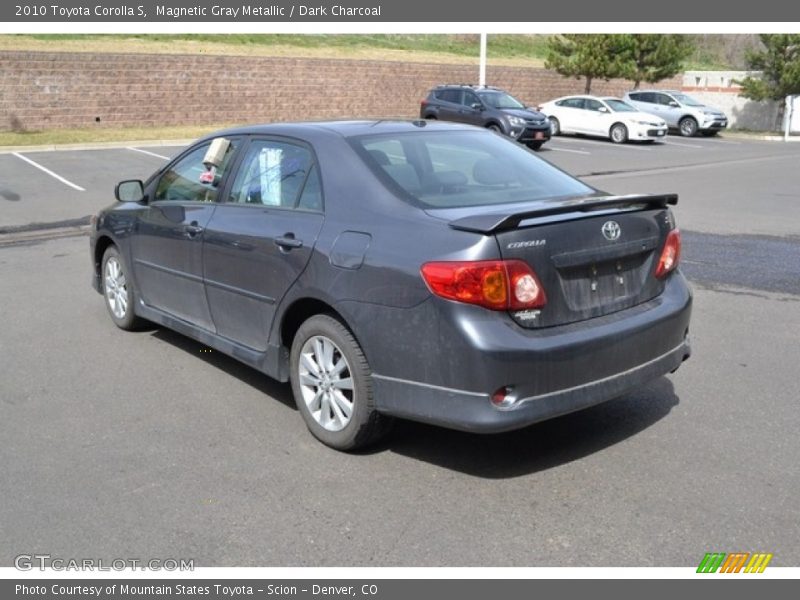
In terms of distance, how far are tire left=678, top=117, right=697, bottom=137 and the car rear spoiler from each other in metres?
30.2

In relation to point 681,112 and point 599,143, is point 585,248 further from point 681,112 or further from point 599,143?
point 681,112

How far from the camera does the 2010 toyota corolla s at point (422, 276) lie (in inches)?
153

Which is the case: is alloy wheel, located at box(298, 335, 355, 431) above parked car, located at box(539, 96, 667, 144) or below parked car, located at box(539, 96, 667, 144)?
above

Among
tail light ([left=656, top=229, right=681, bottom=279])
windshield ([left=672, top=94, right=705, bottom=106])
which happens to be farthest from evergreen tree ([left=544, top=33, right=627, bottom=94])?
tail light ([left=656, top=229, right=681, bottom=279])

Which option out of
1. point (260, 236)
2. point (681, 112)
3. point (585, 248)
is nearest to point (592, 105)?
point (681, 112)

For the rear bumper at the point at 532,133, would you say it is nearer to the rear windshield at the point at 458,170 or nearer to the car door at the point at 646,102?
the car door at the point at 646,102

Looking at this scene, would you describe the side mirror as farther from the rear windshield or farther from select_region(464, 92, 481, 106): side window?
select_region(464, 92, 481, 106): side window

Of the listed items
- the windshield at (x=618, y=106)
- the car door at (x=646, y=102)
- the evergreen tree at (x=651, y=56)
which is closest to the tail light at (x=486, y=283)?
the windshield at (x=618, y=106)

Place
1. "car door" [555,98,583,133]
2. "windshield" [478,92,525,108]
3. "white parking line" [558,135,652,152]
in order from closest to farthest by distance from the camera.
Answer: "windshield" [478,92,525,108] < "white parking line" [558,135,652,152] < "car door" [555,98,583,133]

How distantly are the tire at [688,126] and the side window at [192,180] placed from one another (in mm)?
29836

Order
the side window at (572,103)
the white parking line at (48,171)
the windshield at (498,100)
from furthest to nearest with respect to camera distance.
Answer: the side window at (572,103) → the windshield at (498,100) → the white parking line at (48,171)

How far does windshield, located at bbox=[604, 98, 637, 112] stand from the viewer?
1154 inches

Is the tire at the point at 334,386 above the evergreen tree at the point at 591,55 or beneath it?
beneath

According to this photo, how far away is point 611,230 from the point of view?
4.27 m
